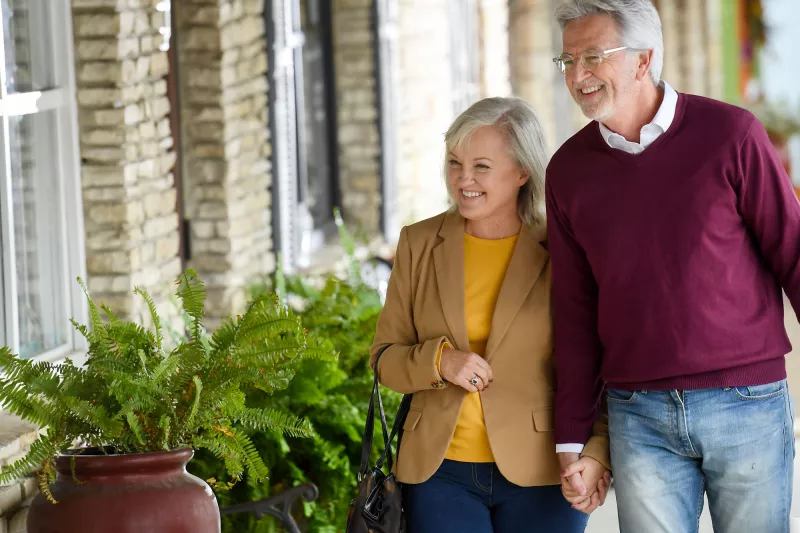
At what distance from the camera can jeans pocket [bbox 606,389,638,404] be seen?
254 centimetres

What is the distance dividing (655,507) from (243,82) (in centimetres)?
354

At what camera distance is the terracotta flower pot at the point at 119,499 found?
258 centimetres

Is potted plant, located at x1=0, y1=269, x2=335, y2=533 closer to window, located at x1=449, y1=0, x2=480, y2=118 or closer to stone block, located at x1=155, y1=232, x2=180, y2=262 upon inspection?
stone block, located at x1=155, y1=232, x2=180, y2=262

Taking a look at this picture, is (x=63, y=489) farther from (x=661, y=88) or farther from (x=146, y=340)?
(x=661, y=88)

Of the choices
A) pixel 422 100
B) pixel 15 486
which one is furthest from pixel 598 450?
pixel 422 100

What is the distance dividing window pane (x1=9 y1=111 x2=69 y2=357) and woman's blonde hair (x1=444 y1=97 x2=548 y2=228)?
1.68 meters

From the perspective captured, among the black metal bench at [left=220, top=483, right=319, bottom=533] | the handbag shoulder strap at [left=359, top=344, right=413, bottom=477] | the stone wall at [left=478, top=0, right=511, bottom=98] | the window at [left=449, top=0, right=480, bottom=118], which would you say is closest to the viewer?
the handbag shoulder strap at [left=359, top=344, right=413, bottom=477]

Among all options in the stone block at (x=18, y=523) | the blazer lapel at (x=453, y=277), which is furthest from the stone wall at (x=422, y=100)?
the blazer lapel at (x=453, y=277)

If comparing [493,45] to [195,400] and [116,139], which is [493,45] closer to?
[116,139]

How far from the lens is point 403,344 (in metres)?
2.78

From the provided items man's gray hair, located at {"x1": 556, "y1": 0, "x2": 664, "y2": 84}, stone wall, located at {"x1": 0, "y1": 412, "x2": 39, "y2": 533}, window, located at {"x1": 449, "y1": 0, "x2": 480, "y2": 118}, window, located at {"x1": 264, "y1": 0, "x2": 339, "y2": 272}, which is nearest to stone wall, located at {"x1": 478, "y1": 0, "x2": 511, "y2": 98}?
window, located at {"x1": 449, "y1": 0, "x2": 480, "y2": 118}

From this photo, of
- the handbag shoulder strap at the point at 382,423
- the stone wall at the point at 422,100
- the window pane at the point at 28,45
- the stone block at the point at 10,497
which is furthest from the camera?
the stone wall at the point at 422,100

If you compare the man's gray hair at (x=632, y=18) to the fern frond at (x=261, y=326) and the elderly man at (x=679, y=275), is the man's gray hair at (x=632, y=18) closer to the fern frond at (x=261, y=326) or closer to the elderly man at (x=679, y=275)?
the elderly man at (x=679, y=275)

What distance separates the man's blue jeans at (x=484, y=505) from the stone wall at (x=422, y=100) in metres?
5.33
